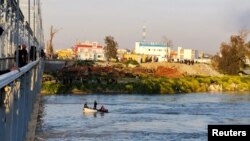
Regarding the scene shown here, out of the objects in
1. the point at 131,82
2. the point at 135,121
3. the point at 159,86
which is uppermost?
the point at 131,82

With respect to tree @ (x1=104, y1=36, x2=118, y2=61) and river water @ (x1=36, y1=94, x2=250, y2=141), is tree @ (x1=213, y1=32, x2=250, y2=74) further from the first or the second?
river water @ (x1=36, y1=94, x2=250, y2=141)

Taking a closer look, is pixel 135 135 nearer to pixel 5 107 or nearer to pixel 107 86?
pixel 5 107

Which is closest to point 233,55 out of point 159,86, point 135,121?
point 159,86

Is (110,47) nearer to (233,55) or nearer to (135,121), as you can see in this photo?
(233,55)

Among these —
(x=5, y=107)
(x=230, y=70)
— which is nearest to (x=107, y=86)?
(x=230, y=70)

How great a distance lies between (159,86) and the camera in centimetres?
10506

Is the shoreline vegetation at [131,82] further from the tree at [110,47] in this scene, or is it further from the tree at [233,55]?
the tree at [110,47]

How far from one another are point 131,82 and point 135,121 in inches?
1931

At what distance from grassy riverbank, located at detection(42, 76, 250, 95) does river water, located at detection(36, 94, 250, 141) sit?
15561mm

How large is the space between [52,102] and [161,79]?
127 feet

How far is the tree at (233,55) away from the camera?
469ft

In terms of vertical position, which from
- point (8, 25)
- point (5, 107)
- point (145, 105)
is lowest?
point (145, 105)

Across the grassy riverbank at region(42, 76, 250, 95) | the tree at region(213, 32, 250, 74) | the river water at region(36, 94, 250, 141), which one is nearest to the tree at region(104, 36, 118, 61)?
the tree at region(213, 32, 250, 74)

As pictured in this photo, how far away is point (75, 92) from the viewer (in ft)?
314
